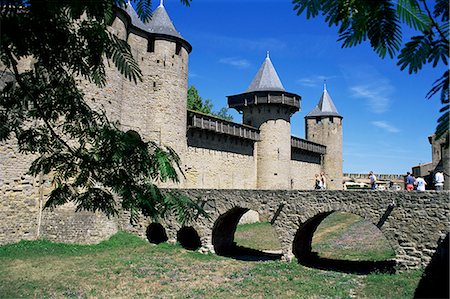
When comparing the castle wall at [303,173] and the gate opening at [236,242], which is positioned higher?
the castle wall at [303,173]

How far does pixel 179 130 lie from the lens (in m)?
20.9

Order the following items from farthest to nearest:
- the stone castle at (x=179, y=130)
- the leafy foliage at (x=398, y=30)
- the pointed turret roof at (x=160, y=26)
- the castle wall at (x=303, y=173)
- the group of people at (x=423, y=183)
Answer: the castle wall at (x=303, y=173)
the pointed turret roof at (x=160, y=26)
the stone castle at (x=179, y=130)
the group of people at (x=423, y=183)
the leafy foliage at (x=398, y=30)

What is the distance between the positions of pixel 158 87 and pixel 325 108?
22.8m

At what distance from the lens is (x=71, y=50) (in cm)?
272

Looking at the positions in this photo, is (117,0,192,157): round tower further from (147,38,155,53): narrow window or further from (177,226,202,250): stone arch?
(177,226,202,250): stone arch

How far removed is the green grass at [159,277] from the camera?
1084 cm

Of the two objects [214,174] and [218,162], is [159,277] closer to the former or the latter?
[214,174]

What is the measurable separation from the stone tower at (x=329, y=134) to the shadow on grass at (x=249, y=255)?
2125 centimetres

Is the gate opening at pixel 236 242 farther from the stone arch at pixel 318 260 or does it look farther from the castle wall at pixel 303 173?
the castle wall at pixel 303 173

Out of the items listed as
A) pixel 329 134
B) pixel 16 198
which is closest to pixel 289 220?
pixel 16 198

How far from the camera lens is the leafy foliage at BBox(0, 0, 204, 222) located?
A: 235cm

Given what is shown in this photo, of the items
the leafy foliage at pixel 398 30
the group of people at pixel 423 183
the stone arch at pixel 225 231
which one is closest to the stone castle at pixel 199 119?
the stone arch at pixel 225 231

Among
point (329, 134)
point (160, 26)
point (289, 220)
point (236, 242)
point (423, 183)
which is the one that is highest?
point (160, 26)

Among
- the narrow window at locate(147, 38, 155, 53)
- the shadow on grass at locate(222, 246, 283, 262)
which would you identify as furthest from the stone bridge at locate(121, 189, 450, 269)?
the narrow window at locate(147, 38, 155, 53)
